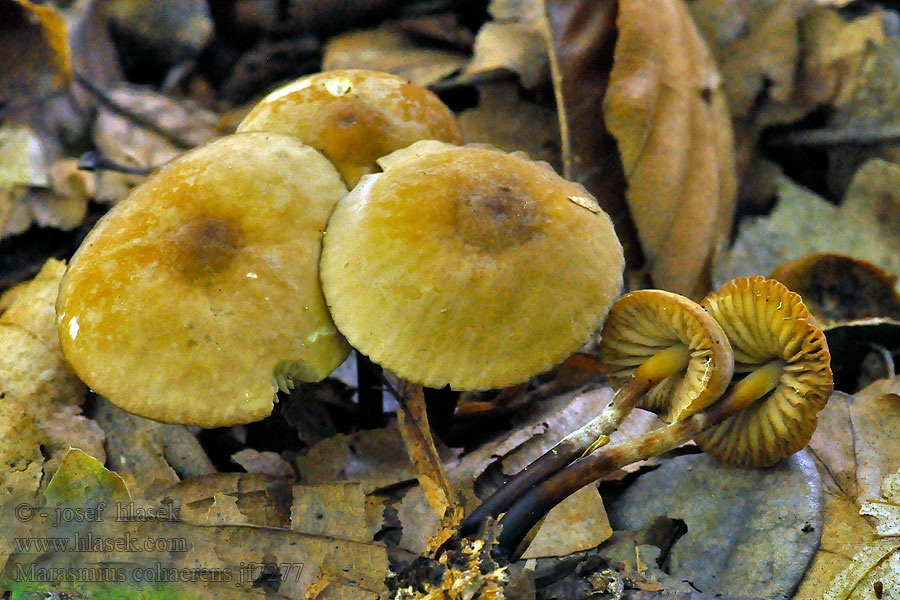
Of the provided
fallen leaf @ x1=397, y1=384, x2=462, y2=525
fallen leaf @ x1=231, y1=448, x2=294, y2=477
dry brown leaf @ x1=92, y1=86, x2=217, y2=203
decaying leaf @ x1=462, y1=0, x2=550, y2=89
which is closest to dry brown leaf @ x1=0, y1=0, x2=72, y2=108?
dry brown leaf @ x1=92, y1=86, x2=217, y2=203

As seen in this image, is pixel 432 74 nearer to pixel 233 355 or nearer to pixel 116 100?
pixel 116 100

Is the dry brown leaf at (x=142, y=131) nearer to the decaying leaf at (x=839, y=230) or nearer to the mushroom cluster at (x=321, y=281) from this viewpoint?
the mushroom cluster at (x=321, y=281)

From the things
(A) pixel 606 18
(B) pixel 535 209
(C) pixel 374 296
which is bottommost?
(C) pixel 374 296

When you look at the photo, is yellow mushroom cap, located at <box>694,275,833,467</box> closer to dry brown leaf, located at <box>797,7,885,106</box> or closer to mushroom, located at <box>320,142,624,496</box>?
mushroom, located at <box>320,142,624,496</box>

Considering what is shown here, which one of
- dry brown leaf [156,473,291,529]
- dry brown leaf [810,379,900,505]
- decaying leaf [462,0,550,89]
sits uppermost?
decaying leaf [462,0,550,89]

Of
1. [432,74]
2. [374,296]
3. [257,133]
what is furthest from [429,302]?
[432,74]
